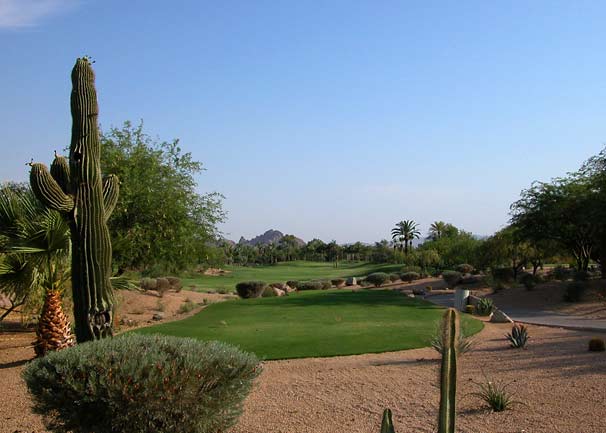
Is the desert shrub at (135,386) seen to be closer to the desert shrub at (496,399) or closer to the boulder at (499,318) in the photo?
the desert shrub at (496,399)

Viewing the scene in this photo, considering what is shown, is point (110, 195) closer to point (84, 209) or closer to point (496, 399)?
point (84, 209)

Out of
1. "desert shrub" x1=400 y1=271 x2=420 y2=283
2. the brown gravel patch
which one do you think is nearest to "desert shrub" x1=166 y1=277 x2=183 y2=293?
"desert shrub" x1=400 y1=271 x2=420 y2=283

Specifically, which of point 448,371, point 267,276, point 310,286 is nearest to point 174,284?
point 310,286

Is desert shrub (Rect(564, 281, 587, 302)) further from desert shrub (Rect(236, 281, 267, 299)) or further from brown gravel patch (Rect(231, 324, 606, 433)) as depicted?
desert shrub (Rect(236, 281, 267, 299))

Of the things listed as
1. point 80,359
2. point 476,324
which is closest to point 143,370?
point 80,359

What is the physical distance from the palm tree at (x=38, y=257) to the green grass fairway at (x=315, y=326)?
15.1ft

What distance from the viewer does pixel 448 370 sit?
163 inches

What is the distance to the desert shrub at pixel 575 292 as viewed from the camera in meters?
26.5

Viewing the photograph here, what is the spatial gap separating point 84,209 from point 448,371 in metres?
6.79

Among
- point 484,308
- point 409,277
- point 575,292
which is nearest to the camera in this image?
point 484,308

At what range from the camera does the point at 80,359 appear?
19.1 ft

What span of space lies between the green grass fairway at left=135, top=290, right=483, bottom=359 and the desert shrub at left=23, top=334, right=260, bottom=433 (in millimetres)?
6882

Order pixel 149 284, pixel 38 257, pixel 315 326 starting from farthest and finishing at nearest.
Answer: pixel 149 284, pixel 315 326, pixel 38 257

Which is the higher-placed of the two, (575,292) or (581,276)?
(581,276)
